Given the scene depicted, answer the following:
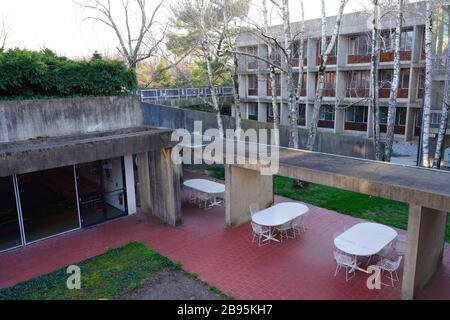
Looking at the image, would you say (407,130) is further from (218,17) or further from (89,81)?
(89,81)

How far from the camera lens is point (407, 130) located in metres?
25.0

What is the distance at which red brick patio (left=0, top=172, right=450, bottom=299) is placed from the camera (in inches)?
335

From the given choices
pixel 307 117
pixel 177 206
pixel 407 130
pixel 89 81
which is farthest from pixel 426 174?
pixel 307 117

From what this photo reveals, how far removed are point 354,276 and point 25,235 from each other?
9.94 metres

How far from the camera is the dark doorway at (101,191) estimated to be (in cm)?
1245

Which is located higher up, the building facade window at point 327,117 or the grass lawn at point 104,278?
the building facade window at point 327,117

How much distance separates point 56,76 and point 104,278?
718 cm

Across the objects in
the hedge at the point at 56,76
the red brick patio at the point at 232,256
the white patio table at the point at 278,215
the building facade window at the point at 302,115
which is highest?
the hedge at the point at 56,76

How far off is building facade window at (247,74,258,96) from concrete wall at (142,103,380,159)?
12.2 metres

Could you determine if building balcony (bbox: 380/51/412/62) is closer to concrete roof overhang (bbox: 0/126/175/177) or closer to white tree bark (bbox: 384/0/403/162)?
white tree bark (bbox: 384/0/403/162)

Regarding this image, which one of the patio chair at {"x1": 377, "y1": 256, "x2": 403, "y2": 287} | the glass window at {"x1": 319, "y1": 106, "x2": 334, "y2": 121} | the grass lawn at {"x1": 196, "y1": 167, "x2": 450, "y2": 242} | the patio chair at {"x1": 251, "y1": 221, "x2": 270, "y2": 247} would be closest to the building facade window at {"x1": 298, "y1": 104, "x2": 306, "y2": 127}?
the glass window at {"x1": 319, "y1": 106, "x2": 334, "y2": 121}

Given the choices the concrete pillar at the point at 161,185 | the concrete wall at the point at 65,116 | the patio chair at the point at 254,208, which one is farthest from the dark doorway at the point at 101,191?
the patio chair at the point at 254,208

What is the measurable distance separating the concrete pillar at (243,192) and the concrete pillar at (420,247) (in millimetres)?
5545

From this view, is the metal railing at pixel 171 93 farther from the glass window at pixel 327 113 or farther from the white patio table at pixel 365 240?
the white patio table at pixel 365 240
